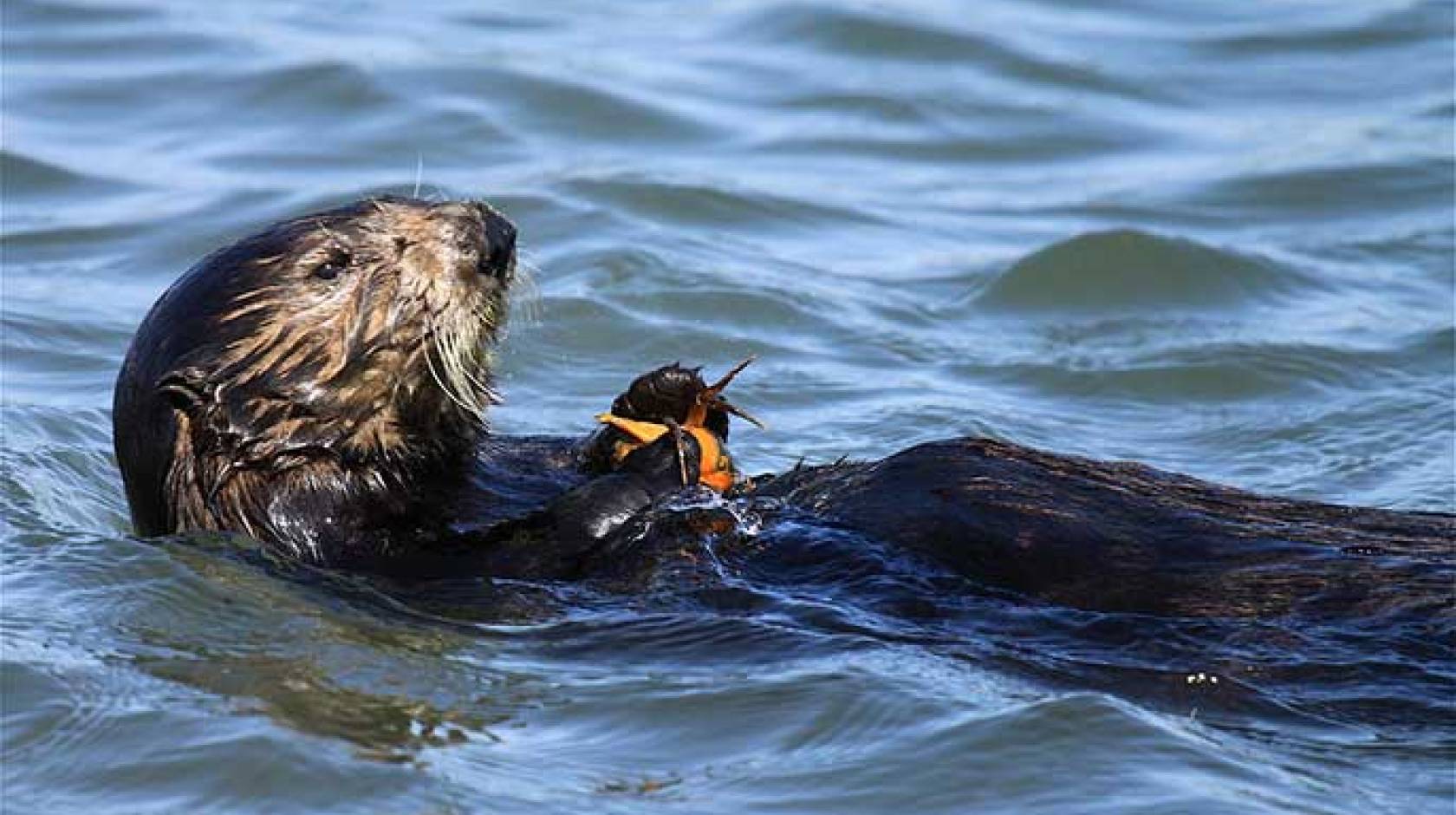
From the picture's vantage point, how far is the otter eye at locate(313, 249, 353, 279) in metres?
5.34

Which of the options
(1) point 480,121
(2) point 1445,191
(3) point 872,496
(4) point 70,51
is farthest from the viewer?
(4) point 70,51

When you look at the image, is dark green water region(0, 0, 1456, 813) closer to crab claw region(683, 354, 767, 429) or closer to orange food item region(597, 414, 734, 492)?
orange food item region(597, 414, 734, 492)

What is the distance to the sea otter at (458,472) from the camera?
192 inches

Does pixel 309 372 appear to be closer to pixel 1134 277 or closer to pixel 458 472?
pixel 458 472

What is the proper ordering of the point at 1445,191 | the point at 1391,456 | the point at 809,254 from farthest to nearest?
the point at 1445,191
the point at 809,254
the point at 1391,456

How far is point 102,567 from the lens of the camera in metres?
5.48

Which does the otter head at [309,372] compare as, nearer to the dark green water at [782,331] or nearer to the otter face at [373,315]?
the otter face at [373,315]

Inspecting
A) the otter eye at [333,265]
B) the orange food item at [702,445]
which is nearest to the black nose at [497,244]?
the otter eye at [333,265]

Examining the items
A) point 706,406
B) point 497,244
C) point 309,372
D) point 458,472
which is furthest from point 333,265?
point 706,406

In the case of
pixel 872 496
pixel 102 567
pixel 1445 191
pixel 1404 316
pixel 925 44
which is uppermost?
pixel 925 44

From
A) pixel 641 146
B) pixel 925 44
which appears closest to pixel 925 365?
pixel 641 146

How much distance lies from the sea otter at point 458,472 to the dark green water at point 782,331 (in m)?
0.14

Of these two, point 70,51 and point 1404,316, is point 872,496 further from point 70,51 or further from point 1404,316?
point 70,51

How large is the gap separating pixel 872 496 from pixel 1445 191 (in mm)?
6007
